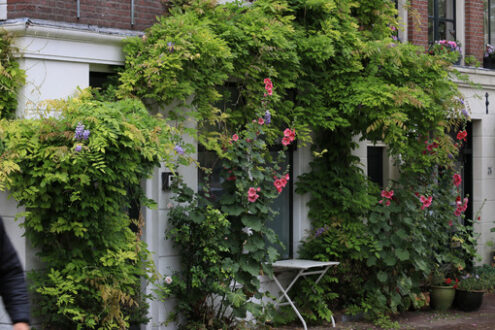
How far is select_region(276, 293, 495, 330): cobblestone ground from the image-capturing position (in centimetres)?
940

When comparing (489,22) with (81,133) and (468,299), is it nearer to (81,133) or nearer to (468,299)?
(468,299)

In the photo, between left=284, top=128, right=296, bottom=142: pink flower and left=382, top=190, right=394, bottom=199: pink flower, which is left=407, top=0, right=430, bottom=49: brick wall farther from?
left=284, top=128, right=296, bottom=142: pink flower

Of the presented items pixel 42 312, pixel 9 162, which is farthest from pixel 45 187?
pixel 42 312

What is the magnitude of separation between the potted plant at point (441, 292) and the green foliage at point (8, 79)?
20.2 ft

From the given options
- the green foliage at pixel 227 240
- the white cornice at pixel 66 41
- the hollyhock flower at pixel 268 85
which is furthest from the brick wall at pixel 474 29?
Answer: the white cornice at pixel 66 41

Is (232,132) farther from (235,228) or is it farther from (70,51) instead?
(70,51)

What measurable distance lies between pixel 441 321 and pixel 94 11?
18.7ft

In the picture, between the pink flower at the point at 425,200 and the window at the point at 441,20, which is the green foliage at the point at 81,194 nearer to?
the pink flower at the point at 425,200

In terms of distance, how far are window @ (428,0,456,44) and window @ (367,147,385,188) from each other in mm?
2178

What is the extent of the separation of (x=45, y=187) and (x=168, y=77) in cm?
166

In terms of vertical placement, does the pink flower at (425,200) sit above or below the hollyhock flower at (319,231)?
above

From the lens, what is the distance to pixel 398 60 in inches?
362

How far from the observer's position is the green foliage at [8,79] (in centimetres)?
680

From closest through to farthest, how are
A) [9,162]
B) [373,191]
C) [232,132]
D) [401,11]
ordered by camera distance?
1. [9,162]
2. [232,132]
3. [373,191]
4. [401,11]
